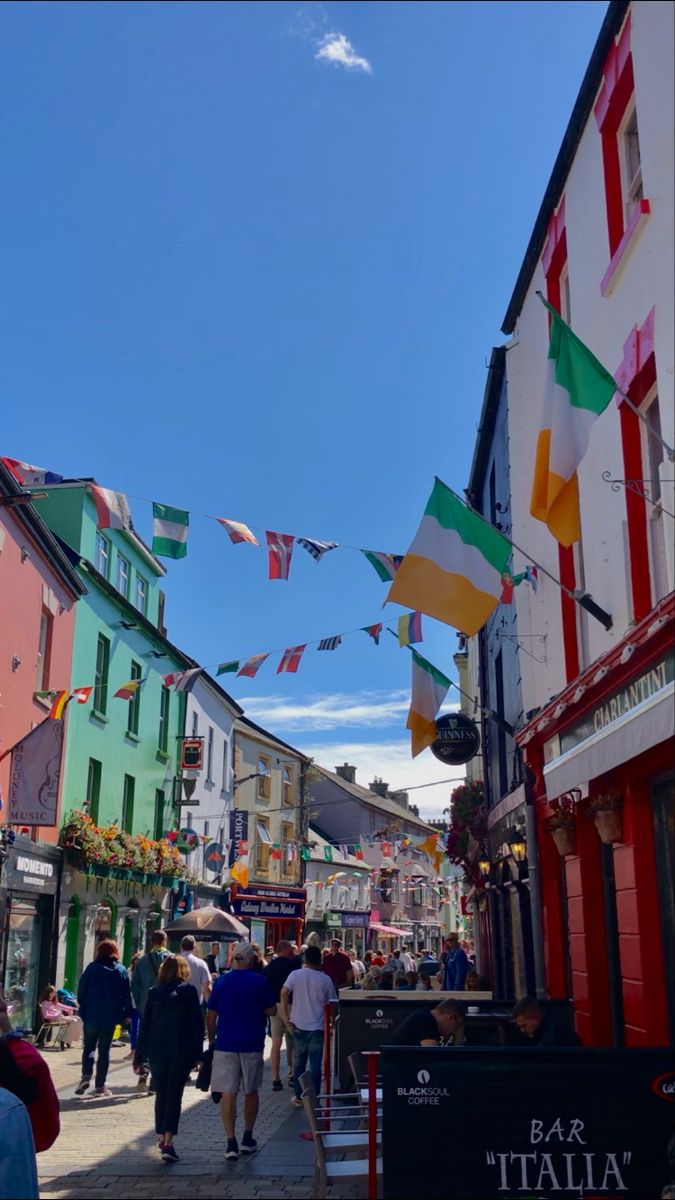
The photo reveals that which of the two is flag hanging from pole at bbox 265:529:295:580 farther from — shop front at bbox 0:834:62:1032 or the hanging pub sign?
the hanging pub sign

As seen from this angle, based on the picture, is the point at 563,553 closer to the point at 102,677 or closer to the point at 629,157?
the point at 629,157

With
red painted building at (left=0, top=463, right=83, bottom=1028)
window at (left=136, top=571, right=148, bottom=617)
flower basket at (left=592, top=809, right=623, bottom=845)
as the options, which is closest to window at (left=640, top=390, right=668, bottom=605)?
flower basket at (left=592, top=809, right=623, bottom=845)

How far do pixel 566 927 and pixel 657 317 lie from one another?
22.6 ft

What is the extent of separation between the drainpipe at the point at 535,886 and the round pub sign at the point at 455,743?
14.7 ft

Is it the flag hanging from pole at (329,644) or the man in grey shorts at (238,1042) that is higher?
the flag hanging from pole at (329,644)

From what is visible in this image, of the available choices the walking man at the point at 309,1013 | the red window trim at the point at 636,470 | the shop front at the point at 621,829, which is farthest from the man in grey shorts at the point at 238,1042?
the red window trim at the point at 636,470

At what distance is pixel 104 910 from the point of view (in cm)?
2359

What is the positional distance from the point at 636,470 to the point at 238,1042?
5698 millimetres

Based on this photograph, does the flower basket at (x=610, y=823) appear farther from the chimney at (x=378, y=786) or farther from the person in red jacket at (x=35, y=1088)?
the chimney at (x=378, y=786)

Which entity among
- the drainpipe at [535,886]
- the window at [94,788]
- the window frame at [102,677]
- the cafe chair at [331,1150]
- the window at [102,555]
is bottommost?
the cafe chair at [331,1150]

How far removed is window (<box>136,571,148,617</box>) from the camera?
28087 millimetres

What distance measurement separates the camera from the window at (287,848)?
4419 cm

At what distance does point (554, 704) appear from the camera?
1051cm

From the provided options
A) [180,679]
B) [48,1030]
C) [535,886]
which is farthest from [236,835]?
[535,886]
